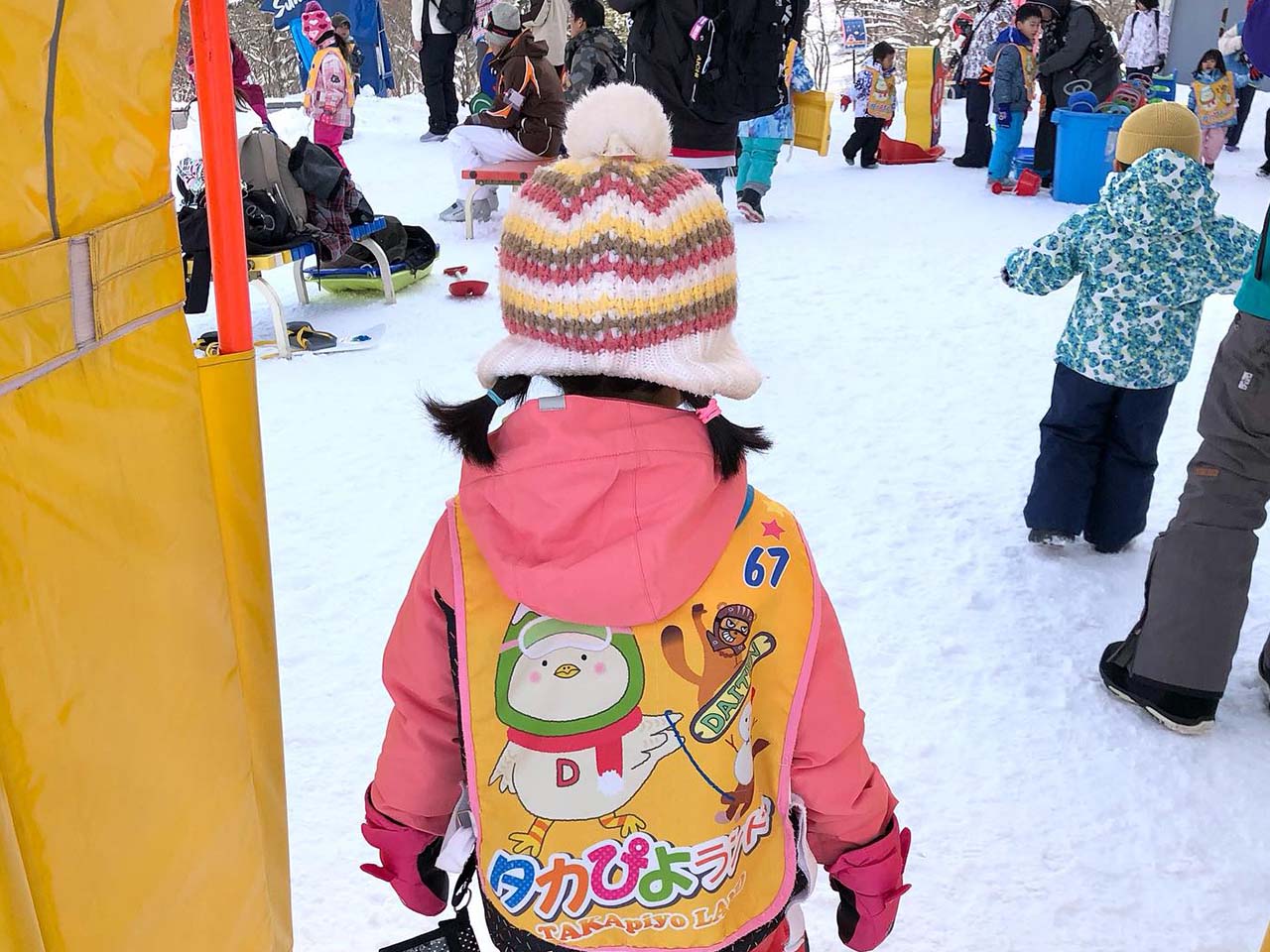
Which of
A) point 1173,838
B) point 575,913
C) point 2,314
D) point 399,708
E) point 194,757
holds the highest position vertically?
point 2,314

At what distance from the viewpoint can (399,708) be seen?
1425 millimetres

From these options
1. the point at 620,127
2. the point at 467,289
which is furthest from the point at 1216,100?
the point at 620,127

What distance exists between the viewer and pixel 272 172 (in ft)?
18.0

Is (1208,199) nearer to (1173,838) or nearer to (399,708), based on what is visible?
(1173,838)

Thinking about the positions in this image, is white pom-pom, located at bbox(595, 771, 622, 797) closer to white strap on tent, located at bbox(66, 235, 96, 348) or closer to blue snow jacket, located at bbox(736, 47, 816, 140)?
white strap on tent, located at bbox(66, 235, 96, 348)

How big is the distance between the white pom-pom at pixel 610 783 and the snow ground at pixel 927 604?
3.53 feet

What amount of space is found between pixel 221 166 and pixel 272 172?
4.79 meters

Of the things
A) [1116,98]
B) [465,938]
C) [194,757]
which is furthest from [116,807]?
[1116,98]

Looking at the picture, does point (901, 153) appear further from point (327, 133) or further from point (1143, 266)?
point (1143, 266)

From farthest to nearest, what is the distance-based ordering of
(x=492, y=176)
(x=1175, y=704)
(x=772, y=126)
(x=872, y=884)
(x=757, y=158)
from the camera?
(x=772, y=126), (x=757, y=158), (x=492, y=176), (x=1175, y=704), (x=872, y=884)

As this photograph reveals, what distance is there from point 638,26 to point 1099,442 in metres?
3.26

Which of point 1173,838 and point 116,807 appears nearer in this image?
point 116,807

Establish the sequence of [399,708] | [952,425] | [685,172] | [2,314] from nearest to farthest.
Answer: [2,314] < [685,172] < [399,708] < [952,425]

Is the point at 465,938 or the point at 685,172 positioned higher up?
the point at 685,172
